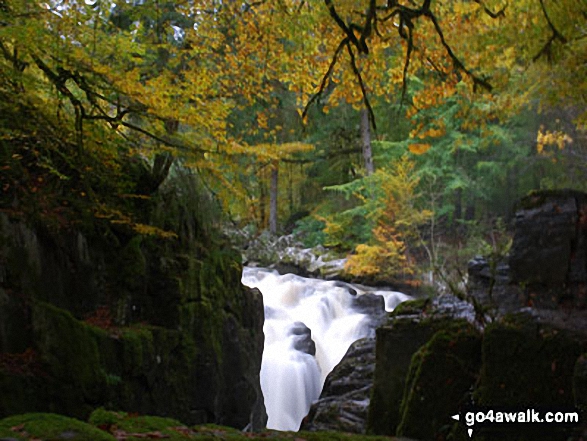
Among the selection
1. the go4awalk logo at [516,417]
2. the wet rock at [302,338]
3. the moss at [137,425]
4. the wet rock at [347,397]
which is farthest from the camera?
the wet rock at [302,338]

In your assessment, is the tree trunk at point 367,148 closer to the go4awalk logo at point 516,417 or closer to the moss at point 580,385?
the go4awalk logo at point 516,417

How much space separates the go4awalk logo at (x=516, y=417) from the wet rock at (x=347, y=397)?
8.83 ft

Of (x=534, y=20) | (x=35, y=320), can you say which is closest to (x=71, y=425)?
(x=35, y=320)

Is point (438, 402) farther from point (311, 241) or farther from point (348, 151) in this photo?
point (348, 151)

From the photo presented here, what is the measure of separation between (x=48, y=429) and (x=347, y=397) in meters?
5.27

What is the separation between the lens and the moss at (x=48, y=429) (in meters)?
2.06

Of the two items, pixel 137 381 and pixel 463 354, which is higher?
pixel 463 354

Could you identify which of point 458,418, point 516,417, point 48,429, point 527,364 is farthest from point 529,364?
point 48,429

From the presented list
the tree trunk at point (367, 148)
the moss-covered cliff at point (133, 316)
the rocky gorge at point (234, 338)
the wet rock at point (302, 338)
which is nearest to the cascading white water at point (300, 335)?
the wet rock at point (302, 338)

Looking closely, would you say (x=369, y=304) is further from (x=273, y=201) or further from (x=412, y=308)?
(x=273, y=201)

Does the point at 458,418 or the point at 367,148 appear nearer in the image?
the point at 458,418

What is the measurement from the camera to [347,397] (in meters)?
6.84

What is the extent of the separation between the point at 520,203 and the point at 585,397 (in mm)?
5249

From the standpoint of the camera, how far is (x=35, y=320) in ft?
16.2
